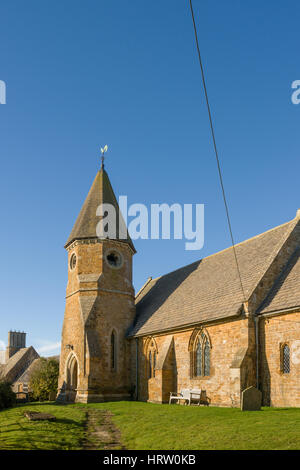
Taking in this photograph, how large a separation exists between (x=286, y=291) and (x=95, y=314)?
44.7ft

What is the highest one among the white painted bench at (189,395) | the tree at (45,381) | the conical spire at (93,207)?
the conical spire at (93,207)

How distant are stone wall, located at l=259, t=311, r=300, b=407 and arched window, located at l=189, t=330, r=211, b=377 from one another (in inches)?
145

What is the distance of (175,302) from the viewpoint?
1119 inches

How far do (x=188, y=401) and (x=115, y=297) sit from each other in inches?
397

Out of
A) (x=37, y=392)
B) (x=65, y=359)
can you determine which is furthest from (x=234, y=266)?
(x=37, y=392)

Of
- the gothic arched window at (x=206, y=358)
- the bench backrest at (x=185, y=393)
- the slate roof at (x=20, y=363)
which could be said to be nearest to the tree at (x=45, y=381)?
the bench backrest at (x=185, y=393)

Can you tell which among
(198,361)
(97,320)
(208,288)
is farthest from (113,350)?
(208,288)

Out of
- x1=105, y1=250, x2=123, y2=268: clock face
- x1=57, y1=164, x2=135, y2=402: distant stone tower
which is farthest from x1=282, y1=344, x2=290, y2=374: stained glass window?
x1=105, y1=250, x2=123, y2=268: clock face

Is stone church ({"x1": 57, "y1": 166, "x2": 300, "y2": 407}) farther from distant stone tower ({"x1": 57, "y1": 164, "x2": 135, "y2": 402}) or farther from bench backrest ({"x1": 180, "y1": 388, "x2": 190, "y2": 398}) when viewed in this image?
bench backrest ({"x1": 180, "y1": 388, "x2": 190, "y2": 398})

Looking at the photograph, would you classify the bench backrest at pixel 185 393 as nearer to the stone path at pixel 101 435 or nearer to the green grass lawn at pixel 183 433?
the stone path at pixel 101 435

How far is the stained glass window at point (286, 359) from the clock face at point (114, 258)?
15052 millimetres

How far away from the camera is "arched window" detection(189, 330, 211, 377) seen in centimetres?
2264

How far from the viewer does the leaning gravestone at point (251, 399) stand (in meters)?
16.6
